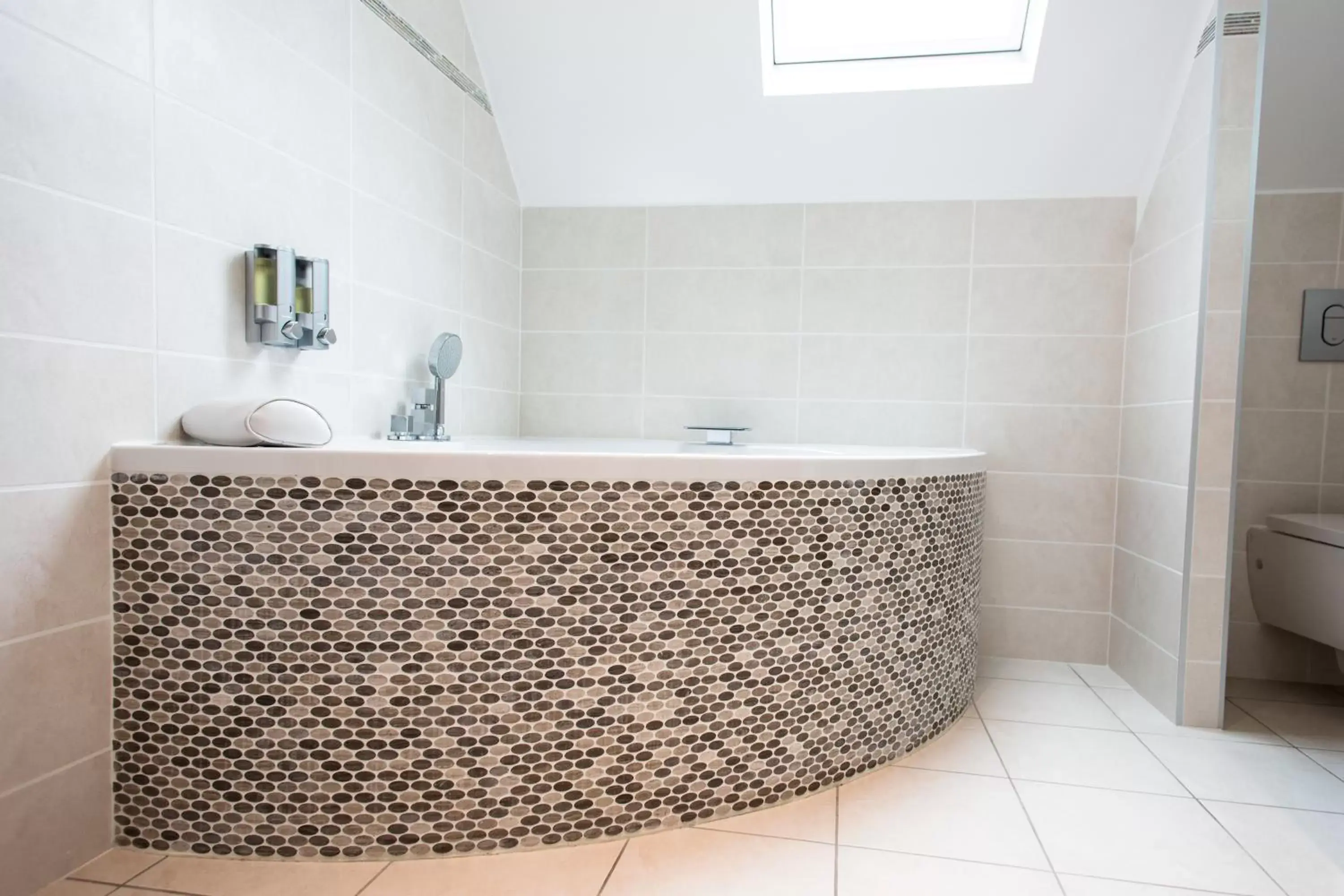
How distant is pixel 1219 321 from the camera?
6.69 feet

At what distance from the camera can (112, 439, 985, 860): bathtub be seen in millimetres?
1351

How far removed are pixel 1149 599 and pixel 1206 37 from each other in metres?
1.61

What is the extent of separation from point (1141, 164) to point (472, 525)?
249 cm

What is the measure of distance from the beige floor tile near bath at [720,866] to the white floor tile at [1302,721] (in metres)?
1.49

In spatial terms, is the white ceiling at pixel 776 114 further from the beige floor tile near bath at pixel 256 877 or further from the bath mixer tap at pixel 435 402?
the beige floor tile near bath at pixel 256 877

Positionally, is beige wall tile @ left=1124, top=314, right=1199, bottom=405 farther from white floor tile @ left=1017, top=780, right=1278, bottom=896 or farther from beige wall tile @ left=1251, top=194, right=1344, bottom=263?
white floor tile @ left=1017, top=780, right=1278, bottom=896

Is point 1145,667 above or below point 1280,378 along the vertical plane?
below

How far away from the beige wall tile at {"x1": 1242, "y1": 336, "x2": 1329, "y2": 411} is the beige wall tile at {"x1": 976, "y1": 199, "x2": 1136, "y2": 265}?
50cm

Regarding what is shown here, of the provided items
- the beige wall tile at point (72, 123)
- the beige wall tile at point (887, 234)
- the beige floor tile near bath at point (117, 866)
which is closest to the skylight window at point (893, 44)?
the beige wall tile at point (887, 234)

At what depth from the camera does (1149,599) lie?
→ 7.73 ft

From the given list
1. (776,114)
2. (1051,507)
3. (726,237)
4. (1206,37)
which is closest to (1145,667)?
(1051,507)

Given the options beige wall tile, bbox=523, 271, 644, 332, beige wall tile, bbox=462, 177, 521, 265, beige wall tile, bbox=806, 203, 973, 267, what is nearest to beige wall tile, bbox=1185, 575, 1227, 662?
beige wall tile, bbox=806, 203, 973, 267

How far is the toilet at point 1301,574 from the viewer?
2.10 m

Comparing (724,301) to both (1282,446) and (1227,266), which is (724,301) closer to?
(1227,266)
